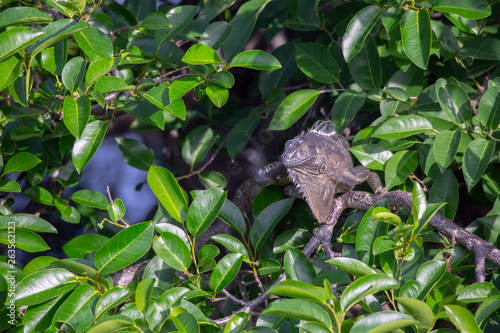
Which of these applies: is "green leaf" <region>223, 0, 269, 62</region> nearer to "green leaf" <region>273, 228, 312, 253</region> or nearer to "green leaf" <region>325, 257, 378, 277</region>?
"green leaf" <region>273, 228, 312, 253</region>

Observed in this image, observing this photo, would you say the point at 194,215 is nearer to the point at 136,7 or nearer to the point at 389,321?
the point at 389,321

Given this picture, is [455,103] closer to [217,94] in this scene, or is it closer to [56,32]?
[217,94]

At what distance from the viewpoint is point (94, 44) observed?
1074 mm

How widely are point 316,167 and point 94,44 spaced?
59cm

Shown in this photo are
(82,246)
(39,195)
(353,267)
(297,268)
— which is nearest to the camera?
(353,267)

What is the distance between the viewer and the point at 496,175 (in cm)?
121

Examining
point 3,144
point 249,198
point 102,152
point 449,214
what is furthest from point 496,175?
point 102,152

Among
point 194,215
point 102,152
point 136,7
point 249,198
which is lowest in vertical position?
point 102,152

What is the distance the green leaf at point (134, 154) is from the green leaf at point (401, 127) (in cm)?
76

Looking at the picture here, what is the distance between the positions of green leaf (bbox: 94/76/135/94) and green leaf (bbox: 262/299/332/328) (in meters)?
0.58

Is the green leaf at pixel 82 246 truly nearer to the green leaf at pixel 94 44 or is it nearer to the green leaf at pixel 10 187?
the green leaf at pixel 10 187

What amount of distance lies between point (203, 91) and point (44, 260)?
1.76 ft

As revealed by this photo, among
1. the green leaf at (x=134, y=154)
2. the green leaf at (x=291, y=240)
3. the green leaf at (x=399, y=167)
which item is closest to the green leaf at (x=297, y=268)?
the green leaf at (x=291, y=240)

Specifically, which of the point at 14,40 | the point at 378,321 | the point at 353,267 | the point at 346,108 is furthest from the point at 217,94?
the point at 378,321
